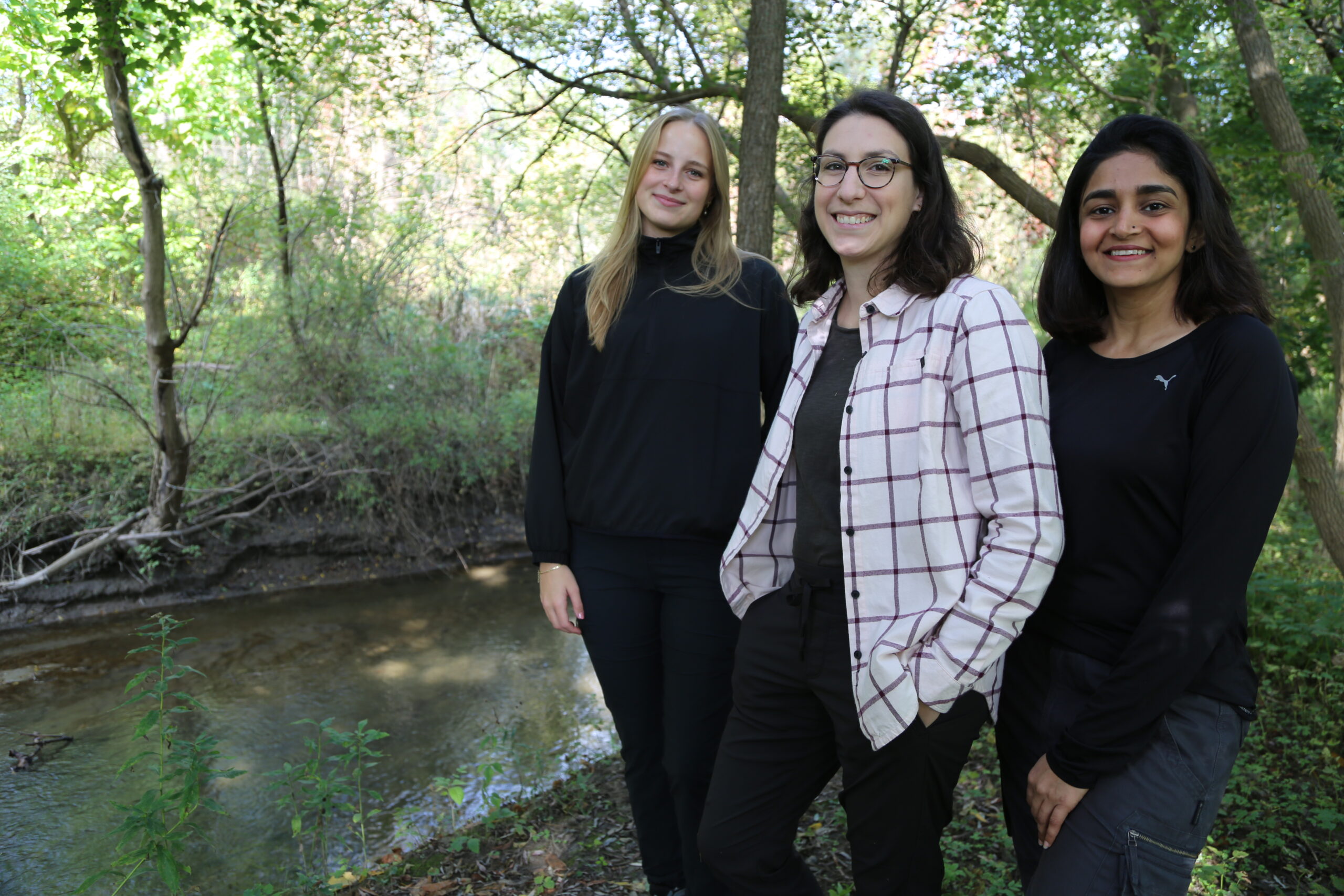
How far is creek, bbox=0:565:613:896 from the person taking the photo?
421 centimetres

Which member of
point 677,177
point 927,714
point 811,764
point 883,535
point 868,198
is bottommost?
point 811,764

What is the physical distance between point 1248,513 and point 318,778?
3.01m

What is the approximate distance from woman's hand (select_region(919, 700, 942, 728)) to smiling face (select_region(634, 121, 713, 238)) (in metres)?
1.36

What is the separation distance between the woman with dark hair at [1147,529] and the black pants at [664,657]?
2.44 feet

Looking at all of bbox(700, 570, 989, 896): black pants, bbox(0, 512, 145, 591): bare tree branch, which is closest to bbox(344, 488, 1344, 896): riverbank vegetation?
bbox(700, 570, 989, 896): black pants

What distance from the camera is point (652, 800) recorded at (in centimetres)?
245

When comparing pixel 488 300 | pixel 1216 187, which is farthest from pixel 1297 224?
pixel 1216 187

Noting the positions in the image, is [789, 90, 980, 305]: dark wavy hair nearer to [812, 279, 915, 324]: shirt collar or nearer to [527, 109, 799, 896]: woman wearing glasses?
[812, 279, 915, 324]: shirt collar

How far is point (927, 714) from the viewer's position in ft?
5.21

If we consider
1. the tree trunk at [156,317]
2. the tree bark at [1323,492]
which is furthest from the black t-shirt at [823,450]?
the tree trunk at [156,317]

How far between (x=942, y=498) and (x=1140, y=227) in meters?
0.61

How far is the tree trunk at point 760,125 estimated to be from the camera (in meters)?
4.22

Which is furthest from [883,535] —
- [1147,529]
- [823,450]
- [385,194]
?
[385,194]

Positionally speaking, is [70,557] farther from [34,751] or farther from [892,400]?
[892,400]
